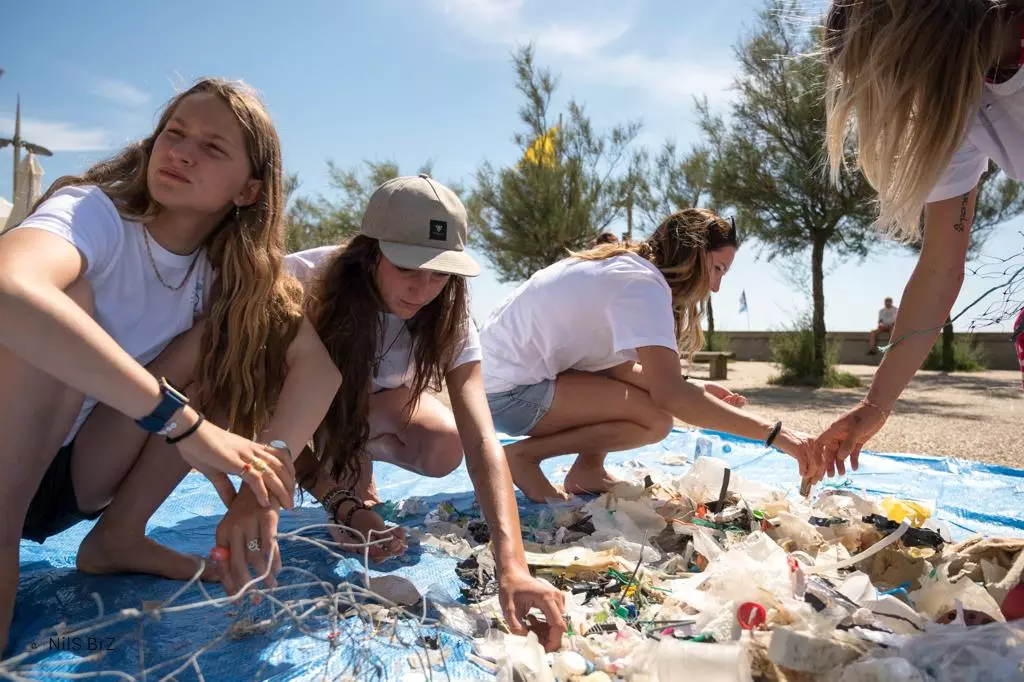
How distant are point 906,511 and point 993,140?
110 centimetres

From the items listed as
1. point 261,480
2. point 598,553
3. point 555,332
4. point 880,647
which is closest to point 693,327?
point 555,332

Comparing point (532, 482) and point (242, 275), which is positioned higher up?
point (242, 275)

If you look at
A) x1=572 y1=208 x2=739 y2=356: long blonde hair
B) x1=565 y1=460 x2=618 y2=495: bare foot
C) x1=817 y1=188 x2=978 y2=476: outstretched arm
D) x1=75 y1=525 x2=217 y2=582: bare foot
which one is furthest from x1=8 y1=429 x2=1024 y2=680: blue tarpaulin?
x1=572 y1=208 x2=739 y2=356: long blonde hair

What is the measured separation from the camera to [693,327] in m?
3.16

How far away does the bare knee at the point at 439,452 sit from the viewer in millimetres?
2496

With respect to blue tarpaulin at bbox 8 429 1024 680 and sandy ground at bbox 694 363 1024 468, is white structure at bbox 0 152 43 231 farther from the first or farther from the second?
sandy ground at bbox 694 363 1024 468

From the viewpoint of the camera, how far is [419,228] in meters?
1.97

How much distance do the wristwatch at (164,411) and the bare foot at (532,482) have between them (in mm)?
1634

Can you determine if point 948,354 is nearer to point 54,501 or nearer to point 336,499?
point 336,499

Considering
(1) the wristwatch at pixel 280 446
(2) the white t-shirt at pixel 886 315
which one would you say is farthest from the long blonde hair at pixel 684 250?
(2) the white t-shirt at pixel 886 315

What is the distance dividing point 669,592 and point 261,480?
938mm

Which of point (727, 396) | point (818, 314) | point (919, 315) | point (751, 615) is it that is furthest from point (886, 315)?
point (751, 615)

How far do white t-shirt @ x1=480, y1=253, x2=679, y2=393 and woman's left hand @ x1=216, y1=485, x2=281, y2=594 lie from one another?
1484 mm

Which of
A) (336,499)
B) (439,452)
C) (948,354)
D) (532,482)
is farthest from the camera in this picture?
(948,354)
